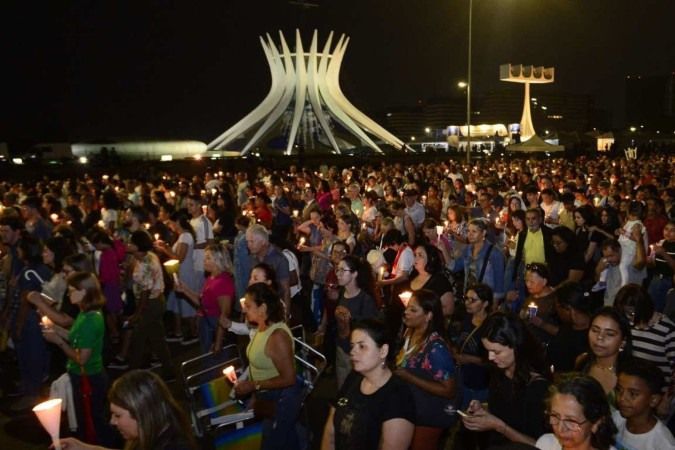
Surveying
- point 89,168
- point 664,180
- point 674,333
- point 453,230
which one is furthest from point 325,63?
point 674,333

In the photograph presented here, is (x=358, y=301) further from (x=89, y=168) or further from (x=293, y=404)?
(x=89, y=168)

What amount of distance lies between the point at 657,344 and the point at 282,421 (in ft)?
8.20

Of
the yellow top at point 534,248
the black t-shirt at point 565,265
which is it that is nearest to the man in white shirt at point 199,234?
the yellow top at point 534,248

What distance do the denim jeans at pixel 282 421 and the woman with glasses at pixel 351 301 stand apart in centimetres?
117

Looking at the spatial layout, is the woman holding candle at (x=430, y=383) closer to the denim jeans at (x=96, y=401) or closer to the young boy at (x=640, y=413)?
the young boy at (x=640, y=413)

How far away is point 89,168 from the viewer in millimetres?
25031

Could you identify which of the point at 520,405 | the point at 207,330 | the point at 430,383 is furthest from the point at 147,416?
the point at 207,330

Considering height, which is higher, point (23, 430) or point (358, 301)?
point (358, 301)

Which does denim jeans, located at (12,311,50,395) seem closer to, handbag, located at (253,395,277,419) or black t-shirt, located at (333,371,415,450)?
handbag, located at (253,395,277,419)

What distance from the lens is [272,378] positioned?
407 centimetres

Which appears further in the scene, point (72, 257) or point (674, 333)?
point (72, 257)

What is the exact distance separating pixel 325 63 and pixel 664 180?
38.1 metres

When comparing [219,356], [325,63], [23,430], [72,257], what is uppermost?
[325,63]

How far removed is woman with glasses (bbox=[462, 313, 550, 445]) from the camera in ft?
10.3
